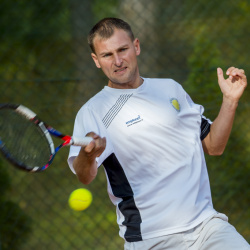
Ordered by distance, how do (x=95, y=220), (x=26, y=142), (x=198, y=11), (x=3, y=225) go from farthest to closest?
(x=198, y=11)
(x=95, y=220)
(x=3, y=225)
(x=26, y=142)

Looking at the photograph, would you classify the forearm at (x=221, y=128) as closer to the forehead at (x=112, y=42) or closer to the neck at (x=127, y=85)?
the neck at (x=127, y=85)

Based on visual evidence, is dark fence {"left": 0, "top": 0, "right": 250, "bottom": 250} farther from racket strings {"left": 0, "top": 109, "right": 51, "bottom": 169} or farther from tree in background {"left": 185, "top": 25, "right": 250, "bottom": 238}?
racket strings {"left": 0, "top": 109, "right": 51, "bottom": 169}

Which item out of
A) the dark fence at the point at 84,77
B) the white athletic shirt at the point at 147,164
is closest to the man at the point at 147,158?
the white athletic shirt at the point at 147,164

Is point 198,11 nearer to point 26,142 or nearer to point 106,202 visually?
point 106,202

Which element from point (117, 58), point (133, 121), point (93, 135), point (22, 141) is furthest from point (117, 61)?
point (22, 141)

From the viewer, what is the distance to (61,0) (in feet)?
15.6

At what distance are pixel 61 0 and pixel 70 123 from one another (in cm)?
99

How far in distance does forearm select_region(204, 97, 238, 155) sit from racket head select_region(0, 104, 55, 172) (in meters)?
0.92

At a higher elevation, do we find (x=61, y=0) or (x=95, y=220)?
(x=61, y=0)

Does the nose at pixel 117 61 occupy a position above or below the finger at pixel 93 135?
above

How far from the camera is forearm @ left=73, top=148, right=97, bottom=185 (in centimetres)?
265

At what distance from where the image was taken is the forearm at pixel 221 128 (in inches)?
118

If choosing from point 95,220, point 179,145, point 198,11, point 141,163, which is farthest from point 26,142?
point 198,11

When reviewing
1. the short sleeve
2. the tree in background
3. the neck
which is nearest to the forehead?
the neck
